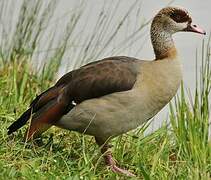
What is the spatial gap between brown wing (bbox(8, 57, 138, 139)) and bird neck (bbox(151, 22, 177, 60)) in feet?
1.00

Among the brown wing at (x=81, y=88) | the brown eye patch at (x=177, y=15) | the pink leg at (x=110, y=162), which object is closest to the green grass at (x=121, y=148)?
the pink leg at (x=110, y=162)

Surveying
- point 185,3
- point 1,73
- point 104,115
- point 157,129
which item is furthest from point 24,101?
point 185,3

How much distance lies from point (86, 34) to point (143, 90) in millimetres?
3694

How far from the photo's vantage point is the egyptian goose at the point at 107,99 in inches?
212

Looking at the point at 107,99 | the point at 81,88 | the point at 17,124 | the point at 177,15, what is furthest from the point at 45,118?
the point at 177,15

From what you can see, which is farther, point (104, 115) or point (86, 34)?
point (86, 34)

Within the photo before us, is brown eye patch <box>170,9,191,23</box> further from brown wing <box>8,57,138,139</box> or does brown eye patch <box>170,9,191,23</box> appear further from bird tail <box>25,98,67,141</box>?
bird tail <box>25,98,67,141</box>

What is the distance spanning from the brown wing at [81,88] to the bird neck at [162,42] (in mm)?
304

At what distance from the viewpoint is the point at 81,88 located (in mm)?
5480

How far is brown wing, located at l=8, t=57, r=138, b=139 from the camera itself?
5.44 metres

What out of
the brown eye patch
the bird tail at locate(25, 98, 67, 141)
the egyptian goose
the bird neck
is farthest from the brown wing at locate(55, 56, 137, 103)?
the brown eye patch

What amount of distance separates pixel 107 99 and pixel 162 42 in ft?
2.45

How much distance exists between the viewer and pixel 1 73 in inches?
295

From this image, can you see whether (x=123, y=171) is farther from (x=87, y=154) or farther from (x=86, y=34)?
(x=86, y=34)
